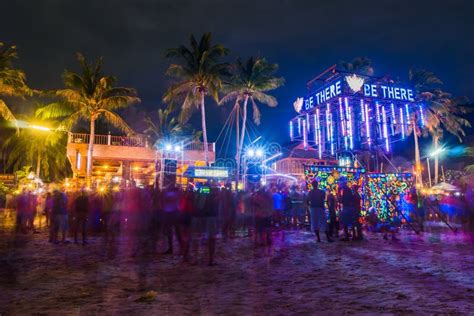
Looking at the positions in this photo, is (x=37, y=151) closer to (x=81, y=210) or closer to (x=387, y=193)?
(x=81, y=210)

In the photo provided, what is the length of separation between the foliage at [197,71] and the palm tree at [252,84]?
1.61m

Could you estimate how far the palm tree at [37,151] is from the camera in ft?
133

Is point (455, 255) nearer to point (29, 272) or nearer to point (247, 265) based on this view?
point (247, 265)

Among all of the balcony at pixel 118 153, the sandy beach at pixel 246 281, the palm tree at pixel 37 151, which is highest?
the palm tree at pixel 37 151

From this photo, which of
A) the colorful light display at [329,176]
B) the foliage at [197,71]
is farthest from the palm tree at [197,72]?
the colorful light display at [329,176]

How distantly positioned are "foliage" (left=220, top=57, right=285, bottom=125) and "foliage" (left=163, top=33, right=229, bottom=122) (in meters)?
1.58

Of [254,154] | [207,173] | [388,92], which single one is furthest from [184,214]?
[388,92]

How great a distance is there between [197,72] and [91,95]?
7.92m

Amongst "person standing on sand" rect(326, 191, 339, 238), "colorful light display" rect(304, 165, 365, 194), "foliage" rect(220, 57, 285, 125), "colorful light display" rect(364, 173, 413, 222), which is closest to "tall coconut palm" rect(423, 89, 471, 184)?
"foliage" rect(220, 57, 285, 125)

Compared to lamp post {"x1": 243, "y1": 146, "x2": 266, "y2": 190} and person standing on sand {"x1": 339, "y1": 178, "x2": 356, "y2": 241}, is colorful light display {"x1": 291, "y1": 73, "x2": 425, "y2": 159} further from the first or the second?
person standing on sand {"x1": 339, "y1": 178, "x2": 356, "y2": 241}

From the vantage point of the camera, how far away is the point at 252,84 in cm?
2948

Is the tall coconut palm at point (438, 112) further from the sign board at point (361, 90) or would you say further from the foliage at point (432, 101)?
the sign board at point (361, 90)

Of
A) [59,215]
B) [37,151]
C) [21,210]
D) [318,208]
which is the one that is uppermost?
[37,151]

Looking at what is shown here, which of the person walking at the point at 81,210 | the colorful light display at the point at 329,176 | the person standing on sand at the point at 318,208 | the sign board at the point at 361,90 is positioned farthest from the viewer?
the sign board at the point at 361,90
